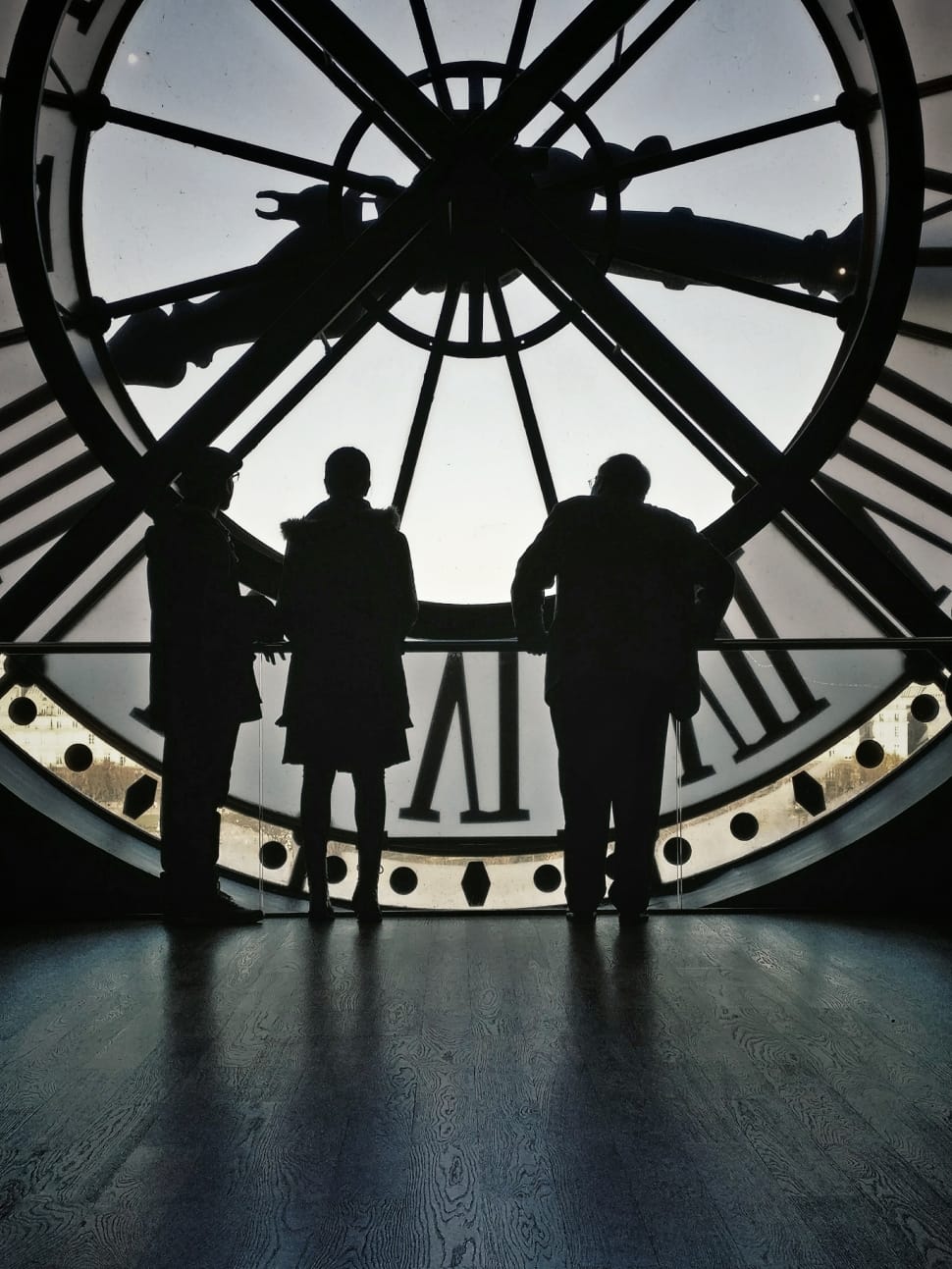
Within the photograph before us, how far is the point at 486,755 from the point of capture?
9.54 ft

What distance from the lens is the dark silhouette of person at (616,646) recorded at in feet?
8.28

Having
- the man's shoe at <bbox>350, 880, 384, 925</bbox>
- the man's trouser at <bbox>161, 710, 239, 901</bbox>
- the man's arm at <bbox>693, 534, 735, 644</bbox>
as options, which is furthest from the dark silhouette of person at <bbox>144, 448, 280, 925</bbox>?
the man's arm at <bbox>693, 534, 735, 644</bbox>

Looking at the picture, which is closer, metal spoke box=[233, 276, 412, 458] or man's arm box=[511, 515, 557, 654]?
man's arm box=[511, 515, 557, 654]

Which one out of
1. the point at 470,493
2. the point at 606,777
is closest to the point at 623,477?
the point at 606,777

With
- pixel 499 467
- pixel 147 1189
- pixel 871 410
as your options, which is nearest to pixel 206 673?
pixel 147 1189

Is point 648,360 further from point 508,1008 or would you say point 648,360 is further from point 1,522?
point 1,522

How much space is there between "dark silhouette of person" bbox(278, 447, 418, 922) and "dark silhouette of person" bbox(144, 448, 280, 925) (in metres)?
0.13

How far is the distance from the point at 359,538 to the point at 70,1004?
3.85 feet

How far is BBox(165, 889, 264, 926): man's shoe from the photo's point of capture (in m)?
2.66

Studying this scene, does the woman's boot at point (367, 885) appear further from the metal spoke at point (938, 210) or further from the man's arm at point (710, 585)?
the metal spoke at point (938, 210)

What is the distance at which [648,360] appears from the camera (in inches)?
120

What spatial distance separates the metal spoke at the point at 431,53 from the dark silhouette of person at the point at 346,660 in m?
1.58

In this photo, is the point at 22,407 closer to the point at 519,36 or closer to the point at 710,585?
the point at 519,36

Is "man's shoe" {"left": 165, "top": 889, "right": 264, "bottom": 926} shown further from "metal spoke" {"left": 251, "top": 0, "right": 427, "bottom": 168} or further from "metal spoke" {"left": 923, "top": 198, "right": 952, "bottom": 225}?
"metal spoke" {"left": 923, "top": 198, "right": 952, "bottom": 225}
